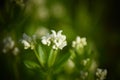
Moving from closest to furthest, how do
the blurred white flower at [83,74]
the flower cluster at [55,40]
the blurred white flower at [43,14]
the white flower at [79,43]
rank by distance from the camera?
the flower cluster at [55,40] → the blurred white flower at [83,74] → the white flower at [79,43] → the blurred white flower at [43,14]

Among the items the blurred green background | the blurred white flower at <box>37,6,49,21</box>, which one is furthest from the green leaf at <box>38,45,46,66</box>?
the blurred white flower at <box>37,6,49,21</box>

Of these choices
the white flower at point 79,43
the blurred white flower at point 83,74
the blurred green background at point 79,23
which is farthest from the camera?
the blurred green background at point 79,23

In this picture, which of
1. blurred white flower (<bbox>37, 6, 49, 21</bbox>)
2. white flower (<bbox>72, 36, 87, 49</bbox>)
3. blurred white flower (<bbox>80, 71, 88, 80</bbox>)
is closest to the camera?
blurred white flower (<bbox>80, 71, 88, 80</bbox>)

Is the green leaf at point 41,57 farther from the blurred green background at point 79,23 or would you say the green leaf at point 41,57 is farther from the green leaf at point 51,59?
the blurred green background at point 79,23

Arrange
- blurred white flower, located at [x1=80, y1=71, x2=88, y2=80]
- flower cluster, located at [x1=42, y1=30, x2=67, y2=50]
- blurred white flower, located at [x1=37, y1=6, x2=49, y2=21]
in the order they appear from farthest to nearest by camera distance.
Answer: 1. blurred white flower, located at [x1=37, y1=6, x2=49, y2=21]
2. blurred white flower, located at [x1=80, y1=71, x2=88, y2=80]
3. flower cluster, located at [x1=42, y1=30, x2=67, y2=50]

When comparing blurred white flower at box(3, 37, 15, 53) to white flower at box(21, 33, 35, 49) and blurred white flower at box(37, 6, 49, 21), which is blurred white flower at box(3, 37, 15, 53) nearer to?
white flower at box(21, 33, 35, 49)

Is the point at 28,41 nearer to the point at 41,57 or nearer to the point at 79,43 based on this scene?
the point at 41,57

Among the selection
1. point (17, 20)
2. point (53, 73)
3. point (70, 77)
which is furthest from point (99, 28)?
point (53, 73)

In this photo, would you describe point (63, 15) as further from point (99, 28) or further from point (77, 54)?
point (77, 54)

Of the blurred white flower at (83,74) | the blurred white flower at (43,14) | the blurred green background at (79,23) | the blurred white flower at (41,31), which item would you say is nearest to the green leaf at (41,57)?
the blurred white flower at (83,74)
